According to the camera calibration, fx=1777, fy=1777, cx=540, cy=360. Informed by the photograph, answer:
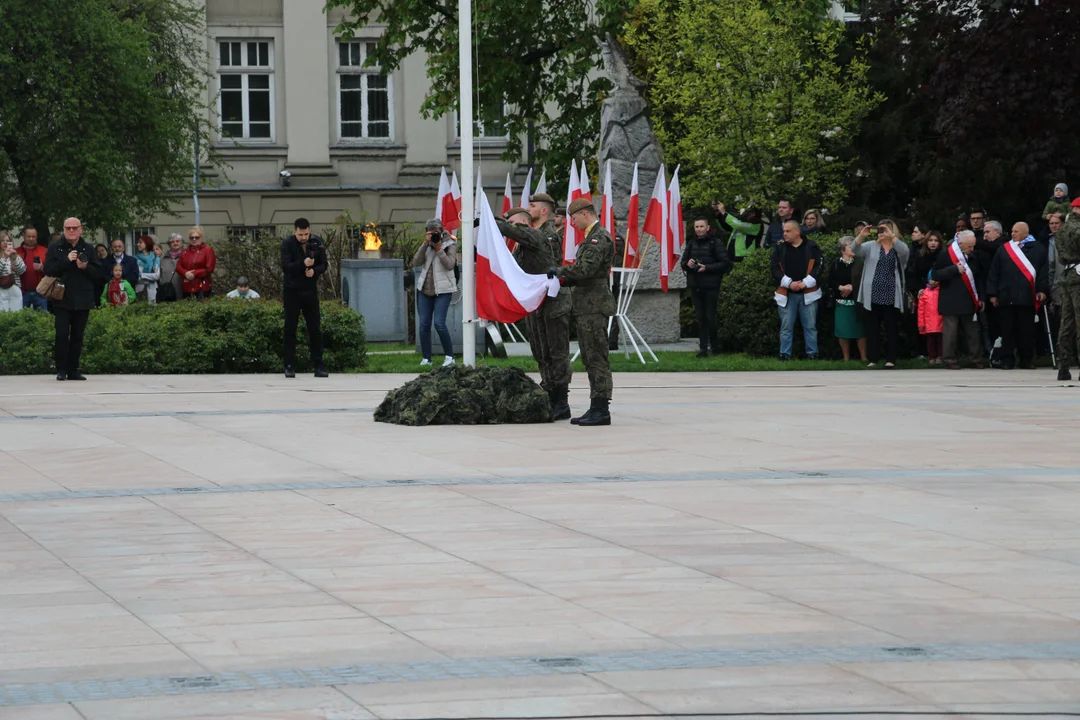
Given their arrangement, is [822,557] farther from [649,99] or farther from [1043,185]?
[649,99]

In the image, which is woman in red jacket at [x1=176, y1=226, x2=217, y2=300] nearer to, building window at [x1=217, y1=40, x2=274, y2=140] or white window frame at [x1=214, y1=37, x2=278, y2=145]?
white window frame at [x1=214, y1=37, x2=278, y2=145]

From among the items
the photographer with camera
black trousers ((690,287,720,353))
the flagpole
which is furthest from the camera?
black trousers ((690,287,720,353))

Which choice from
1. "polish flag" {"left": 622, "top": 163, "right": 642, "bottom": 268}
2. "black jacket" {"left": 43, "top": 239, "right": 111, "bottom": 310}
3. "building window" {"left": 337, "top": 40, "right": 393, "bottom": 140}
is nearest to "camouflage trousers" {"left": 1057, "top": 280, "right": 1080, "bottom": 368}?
"polish flag" {"left": 622, "top": 163, "right": 642, "bottom": 268}

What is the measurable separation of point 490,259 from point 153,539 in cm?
666

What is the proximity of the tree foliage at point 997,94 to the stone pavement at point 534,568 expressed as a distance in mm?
10990

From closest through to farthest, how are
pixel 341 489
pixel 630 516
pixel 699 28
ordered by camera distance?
1. pixel 630 516
2. pixel 341 489
3. pixel 699 28

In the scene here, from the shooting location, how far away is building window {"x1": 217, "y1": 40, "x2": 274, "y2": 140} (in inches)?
1722

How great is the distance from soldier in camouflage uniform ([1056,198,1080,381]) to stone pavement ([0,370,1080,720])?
4.33 meters

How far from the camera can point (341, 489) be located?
1082 centimetres

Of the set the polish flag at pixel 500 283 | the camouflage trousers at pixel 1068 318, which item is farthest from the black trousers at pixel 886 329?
the polish flag at pixel 500 283

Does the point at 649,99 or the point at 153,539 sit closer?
the point at 153,539

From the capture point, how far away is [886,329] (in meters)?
22.2

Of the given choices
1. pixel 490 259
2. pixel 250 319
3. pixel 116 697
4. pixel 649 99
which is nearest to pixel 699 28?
pixel 649 99

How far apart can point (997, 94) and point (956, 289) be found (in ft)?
14.7
